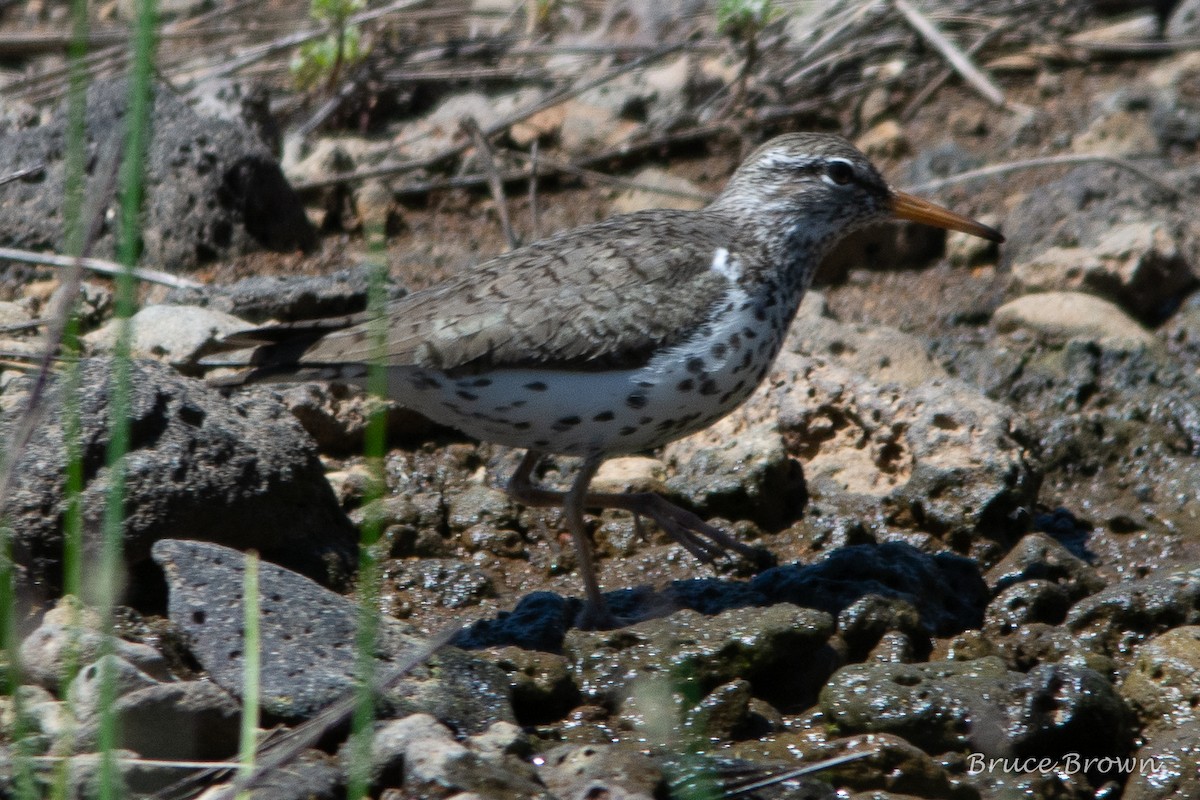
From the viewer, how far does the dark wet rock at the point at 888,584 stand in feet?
19.7

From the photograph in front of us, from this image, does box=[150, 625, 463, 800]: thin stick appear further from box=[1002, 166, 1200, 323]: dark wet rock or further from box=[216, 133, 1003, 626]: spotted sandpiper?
box=[1002, 166, 1200, 323]: dark wet rock

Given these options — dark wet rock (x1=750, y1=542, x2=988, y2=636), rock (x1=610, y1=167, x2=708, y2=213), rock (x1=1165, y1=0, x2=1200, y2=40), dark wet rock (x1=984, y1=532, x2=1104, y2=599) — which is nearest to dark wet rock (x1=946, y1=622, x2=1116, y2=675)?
dark wet rock (x1=750, y1=542, x2=988, y2=636)

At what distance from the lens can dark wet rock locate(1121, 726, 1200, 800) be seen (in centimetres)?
501

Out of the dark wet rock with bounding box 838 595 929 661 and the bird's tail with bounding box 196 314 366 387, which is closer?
the dark wet rock with bounding box 838 595 929 661

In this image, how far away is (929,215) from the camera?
7.21 metres

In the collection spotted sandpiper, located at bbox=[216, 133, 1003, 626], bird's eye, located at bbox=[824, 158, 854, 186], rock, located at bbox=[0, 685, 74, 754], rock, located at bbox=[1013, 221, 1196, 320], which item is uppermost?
bird's eye, located at bbox=[824, 158, 854, 186]

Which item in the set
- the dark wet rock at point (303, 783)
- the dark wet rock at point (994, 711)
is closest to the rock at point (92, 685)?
the dark wet rock at point (303, 783)

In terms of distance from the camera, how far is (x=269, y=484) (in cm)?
607

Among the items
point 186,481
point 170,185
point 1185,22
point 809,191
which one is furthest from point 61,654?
point 1185,22

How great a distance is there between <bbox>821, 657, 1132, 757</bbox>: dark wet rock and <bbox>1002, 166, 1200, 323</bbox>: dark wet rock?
3740 mm

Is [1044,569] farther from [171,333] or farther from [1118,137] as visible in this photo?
[1118,137]

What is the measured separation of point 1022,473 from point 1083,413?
1112 millimetres

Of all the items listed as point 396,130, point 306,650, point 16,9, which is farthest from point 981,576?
point 16,9

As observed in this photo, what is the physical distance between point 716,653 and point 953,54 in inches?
258
